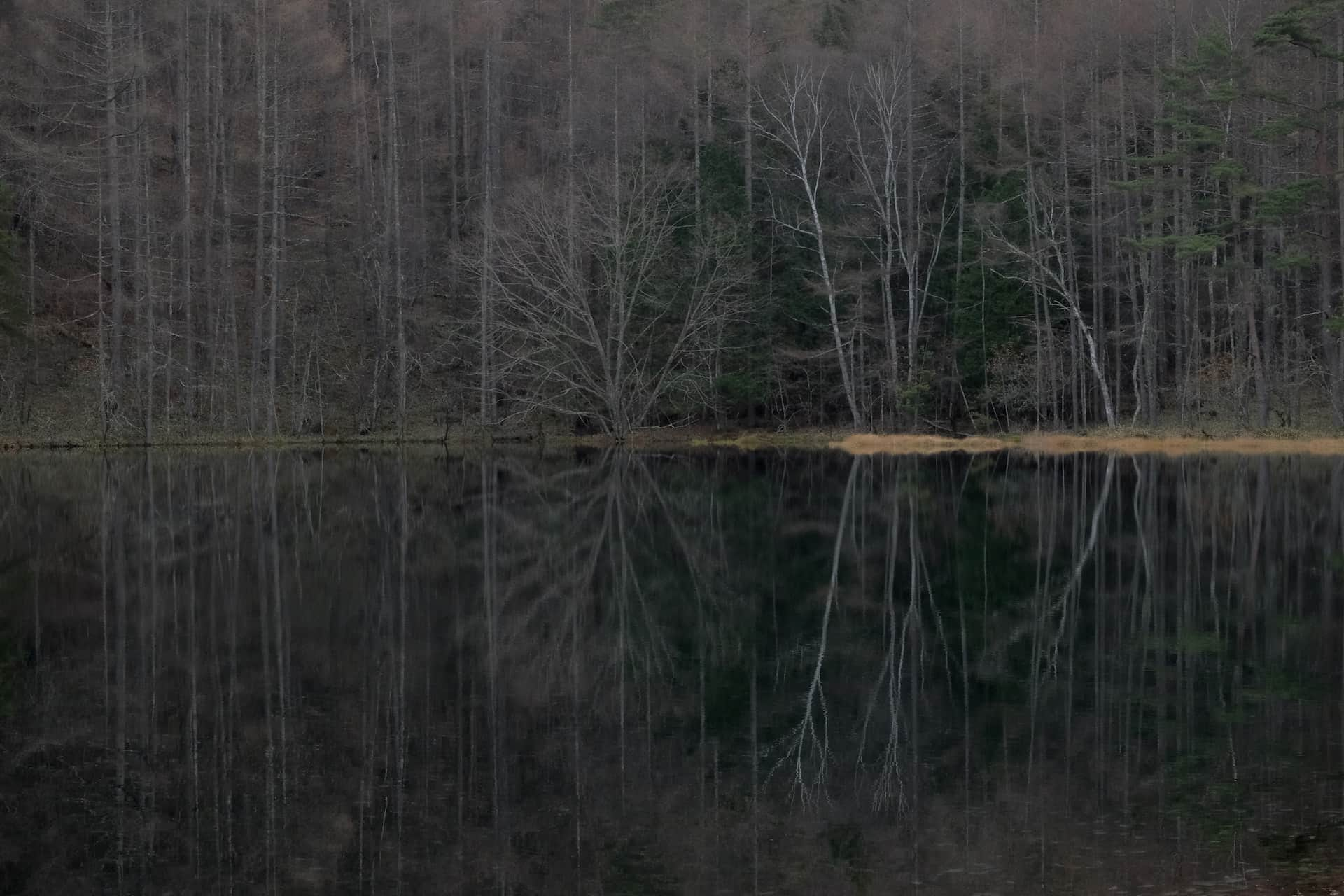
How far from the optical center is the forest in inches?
1658

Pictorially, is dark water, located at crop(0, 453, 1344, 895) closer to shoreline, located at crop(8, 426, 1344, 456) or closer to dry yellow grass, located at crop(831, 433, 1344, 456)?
dry yellow grass, located at crop(831, 433, 1344, 456)

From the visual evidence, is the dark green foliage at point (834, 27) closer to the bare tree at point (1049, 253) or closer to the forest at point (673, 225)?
the forest at point (673, 225)

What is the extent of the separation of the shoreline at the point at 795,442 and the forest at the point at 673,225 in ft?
2.68

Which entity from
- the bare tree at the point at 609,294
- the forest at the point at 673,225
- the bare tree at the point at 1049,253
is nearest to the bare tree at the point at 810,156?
the forest at the point at 673,225

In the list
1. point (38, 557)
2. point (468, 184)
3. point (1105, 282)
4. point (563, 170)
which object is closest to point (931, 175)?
point (1105, 282)

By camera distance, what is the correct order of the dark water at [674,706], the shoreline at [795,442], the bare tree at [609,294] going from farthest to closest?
the bare tree at [609,294] → the shoreline at [795,442] → the dark water at [674,706]

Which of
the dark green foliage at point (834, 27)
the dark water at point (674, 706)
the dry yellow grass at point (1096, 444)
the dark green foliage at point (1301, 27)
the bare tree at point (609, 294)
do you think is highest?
the dark green foliage at point (834, 27)

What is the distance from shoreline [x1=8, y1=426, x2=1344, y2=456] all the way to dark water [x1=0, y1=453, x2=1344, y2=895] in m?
17.0

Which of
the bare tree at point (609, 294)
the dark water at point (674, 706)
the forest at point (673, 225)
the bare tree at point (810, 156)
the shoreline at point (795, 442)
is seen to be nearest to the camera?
the dark water at point (674, 706)

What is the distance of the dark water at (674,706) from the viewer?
7.16 metres

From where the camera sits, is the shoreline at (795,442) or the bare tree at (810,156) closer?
the shoreline at (795,442)

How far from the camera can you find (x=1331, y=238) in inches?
1624

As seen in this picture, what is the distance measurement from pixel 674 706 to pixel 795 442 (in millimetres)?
34425

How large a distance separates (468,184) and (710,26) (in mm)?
9885
